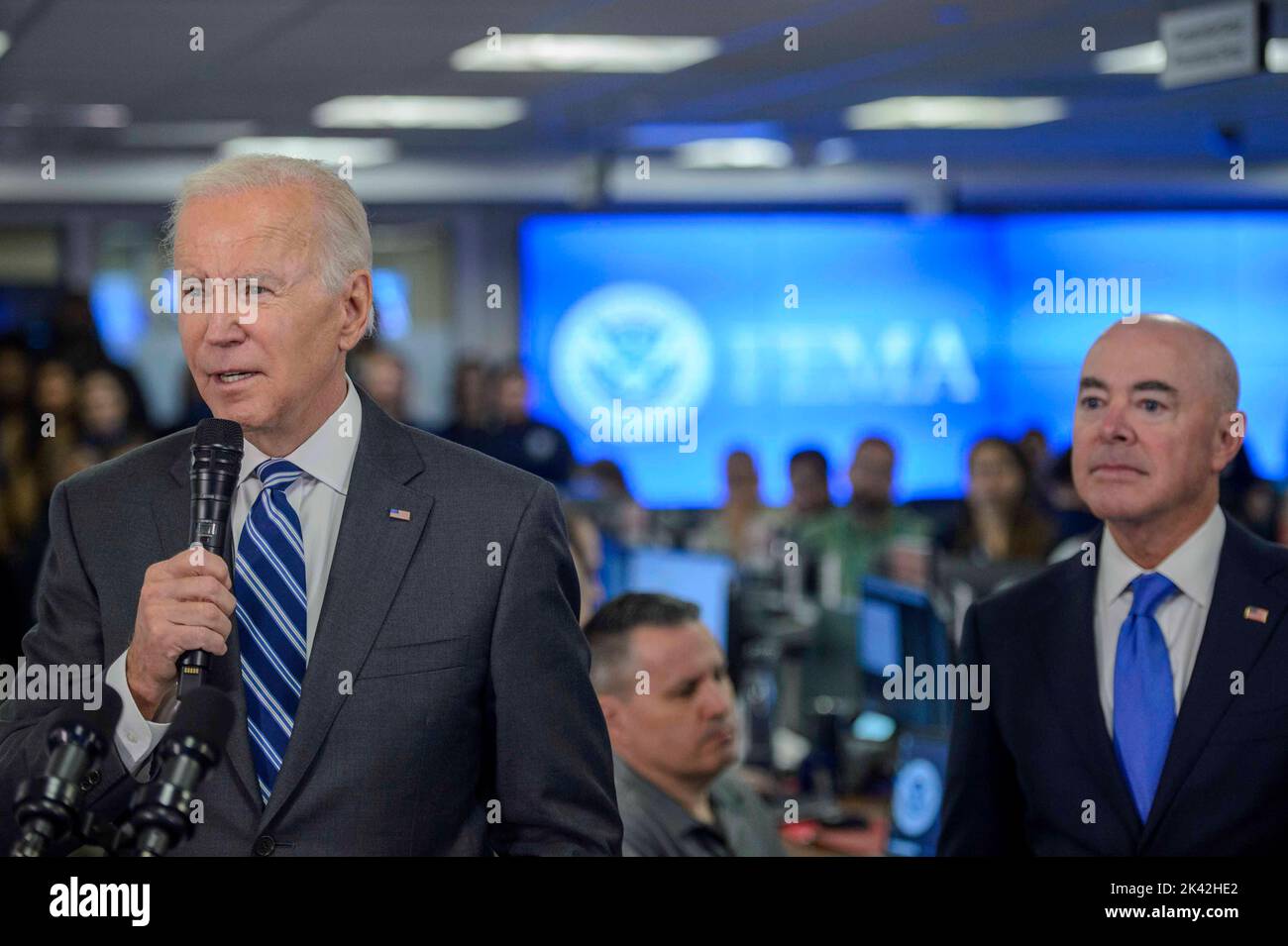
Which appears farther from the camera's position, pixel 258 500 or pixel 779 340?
pixel 779 340

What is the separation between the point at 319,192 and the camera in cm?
163

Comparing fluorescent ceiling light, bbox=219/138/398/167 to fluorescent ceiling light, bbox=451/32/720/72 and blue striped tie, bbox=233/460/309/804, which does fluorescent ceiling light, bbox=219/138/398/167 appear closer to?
fluorescent ceiling light, bbox=451/32/720/72

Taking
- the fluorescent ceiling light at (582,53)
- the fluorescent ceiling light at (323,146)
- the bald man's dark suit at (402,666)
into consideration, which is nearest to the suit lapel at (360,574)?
the bald man's dark suit at (402,666)

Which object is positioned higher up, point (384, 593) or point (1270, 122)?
point (1270, 122)

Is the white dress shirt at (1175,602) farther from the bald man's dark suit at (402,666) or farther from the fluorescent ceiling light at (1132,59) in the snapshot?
the fluorescent ceiling light at (1132,59)

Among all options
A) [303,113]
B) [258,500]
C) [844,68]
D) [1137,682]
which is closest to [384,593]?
[258,500]

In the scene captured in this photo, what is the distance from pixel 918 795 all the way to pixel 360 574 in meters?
1.95

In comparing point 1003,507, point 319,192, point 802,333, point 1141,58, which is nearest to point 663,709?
point 319,192

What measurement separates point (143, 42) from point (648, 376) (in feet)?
15.0

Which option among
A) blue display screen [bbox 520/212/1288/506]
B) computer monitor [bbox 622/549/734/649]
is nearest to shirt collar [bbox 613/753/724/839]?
computer monitor [bbox 622/549/734/649]

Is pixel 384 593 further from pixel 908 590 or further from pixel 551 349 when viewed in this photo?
pixel 551 349

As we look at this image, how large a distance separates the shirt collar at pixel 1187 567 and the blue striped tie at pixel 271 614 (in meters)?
0.95

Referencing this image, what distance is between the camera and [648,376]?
393 inches

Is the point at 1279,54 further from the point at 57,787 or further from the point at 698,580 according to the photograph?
the point at 57,787
